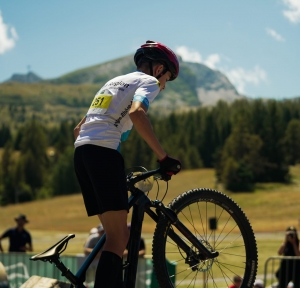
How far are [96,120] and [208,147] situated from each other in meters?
148

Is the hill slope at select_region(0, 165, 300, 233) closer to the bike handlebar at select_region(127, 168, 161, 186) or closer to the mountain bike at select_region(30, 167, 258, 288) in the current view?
the mountain bike at select_region(30, 167, 258, 288)

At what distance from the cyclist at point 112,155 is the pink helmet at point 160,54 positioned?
14cm

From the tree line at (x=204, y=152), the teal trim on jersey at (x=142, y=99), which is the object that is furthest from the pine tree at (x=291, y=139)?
the teal trim on jersey at (x=142, y=99)

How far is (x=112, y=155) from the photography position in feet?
12.1

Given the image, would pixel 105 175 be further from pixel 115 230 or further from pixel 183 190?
pixel 183 190

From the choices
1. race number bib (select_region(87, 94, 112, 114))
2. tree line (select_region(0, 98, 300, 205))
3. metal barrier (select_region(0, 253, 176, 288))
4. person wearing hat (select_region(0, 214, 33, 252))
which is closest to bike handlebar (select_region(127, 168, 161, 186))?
race number bib (select_region(87, 94, 112, 114))

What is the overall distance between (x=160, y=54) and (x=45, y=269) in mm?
7159

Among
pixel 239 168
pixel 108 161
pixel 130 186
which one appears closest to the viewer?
pixel 108 161

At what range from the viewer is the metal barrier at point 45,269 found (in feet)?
31.4

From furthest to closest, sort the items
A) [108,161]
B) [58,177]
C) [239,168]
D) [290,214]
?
1. [58,177]
2. [239,168]
3. [290,214]
4. [108,161]

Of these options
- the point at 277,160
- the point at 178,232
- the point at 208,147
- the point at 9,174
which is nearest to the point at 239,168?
the point at 277,160

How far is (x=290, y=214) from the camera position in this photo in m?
98.5

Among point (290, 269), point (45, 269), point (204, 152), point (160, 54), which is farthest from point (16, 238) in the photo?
point (204, 152)

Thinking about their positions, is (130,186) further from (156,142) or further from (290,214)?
(290,214)
